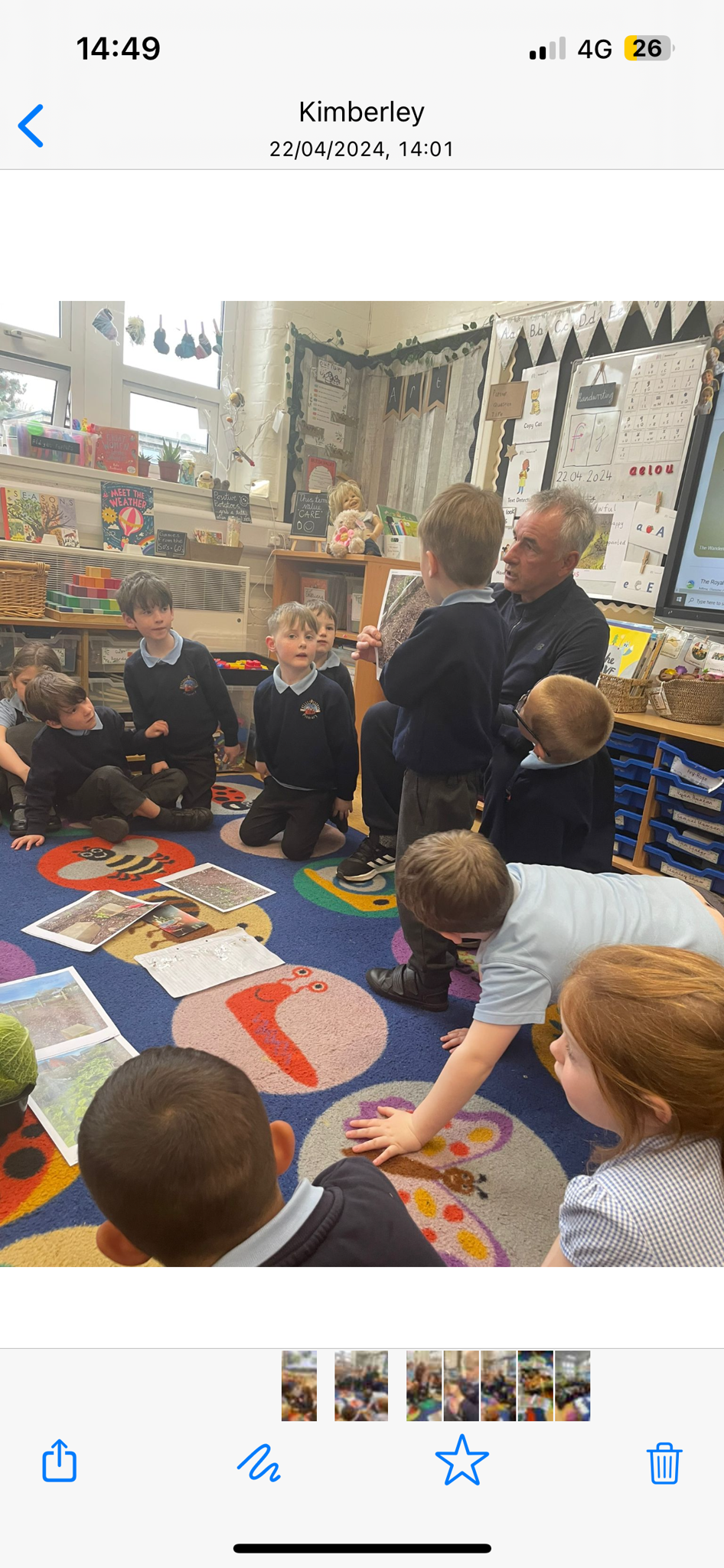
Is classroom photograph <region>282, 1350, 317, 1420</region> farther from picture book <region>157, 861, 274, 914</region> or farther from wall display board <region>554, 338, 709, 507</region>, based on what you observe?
Result: wall display board <region>554, 338, 709, 507</region>

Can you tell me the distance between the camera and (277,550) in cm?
411

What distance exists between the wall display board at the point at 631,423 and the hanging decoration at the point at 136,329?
2151 mm

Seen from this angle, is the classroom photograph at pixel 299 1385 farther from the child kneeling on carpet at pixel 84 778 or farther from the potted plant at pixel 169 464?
the potted plant at pixel 169 464

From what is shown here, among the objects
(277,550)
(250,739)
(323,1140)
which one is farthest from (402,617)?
(277,550)

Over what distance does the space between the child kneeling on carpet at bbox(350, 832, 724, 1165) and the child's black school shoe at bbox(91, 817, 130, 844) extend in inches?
59.2

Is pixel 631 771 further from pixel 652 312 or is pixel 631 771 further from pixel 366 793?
pixel 652 312

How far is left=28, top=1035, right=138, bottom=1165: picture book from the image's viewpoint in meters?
1.31

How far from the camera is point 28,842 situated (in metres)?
2.47

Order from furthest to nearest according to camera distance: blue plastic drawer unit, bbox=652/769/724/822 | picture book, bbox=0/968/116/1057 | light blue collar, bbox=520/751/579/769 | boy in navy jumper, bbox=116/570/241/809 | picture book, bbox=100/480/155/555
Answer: picture book, bbox=100/480/155/555 → boy in navy jumper, bbox=116/570/241/809 → blue plastic drawer unit, bbox=652/769/724/822 → light blue collar, bbox=520/751/579/769 → picture book, bbox=0/968/116/1057

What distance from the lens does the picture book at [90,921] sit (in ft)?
6.29

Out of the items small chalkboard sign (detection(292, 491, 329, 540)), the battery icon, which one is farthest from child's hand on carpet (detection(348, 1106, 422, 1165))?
small chalkboard sign (detection(292, 491, 329, 540))

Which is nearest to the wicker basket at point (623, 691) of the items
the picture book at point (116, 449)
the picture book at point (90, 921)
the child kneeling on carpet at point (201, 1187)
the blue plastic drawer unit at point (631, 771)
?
the blue plastic drawer unit at point (631, 771)

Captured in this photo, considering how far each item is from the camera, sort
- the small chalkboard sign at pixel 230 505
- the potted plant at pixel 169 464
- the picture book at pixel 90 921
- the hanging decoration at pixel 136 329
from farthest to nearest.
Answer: the small chalkboard sign at pixel 230 505 → the potted plant at pixel 169 464 → the hanging decoration at pixel 136 329 → the picture book at pixel 90 921

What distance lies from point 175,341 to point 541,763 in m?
3.40
